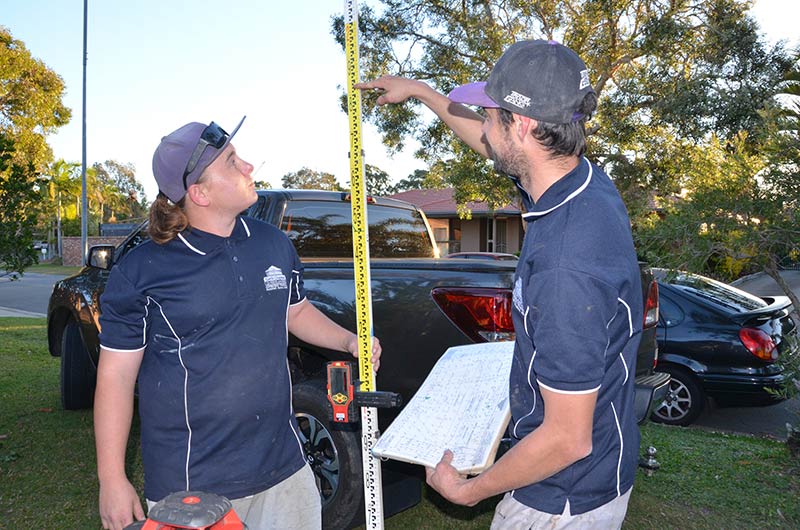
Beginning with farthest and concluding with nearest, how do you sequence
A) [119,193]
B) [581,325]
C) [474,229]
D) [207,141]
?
[119,193]
[474,229]
[207,141]
[581,325]

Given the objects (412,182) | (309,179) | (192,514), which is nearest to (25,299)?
(192,514)

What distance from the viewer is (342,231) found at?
4.77 metres

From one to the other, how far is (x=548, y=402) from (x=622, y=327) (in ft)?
0.90

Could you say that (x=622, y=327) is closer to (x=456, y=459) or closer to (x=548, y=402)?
(x=548, y=402)

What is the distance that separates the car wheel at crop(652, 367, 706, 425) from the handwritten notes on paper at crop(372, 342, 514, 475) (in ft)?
17.0

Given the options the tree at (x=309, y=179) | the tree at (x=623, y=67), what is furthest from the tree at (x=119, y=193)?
the tree at (x=623, y=67)

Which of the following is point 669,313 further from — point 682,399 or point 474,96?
point 474,96

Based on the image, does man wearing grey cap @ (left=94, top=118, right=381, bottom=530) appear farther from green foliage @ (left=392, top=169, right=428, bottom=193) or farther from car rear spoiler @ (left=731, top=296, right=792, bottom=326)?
green foliage @ (left=392, top=169, right=428, bottom=193)

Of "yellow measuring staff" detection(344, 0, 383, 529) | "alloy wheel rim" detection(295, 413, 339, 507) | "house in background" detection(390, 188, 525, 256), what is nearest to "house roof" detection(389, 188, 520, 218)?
"house in background" detection(390, 188, 525, 256)

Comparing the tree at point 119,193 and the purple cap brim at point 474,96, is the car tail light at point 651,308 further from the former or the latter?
the tree at point 119,193

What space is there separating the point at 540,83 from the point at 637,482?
369 centimetres

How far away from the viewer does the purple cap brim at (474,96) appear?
1.77 m

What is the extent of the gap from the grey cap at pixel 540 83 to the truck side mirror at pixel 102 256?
403cm

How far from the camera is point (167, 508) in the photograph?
1336 mm
